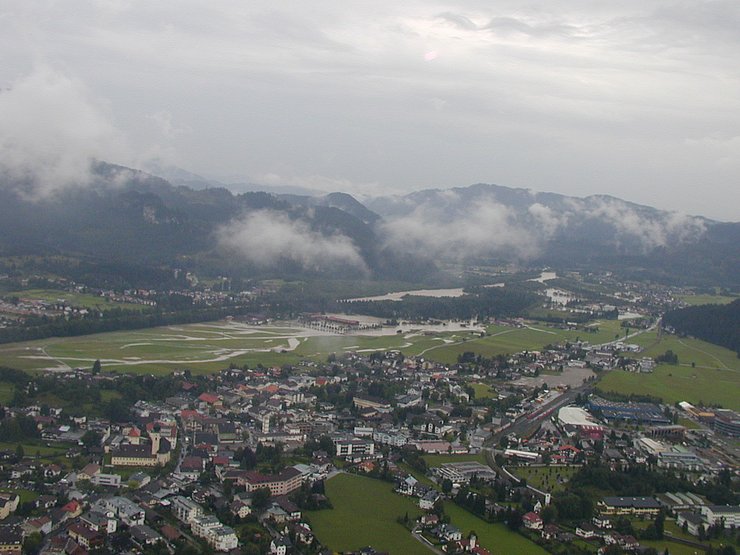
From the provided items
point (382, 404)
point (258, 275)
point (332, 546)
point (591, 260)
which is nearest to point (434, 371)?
point (382, 404)

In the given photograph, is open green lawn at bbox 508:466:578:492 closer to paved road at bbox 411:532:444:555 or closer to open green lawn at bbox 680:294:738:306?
paved road at bbox 411:532:444:555

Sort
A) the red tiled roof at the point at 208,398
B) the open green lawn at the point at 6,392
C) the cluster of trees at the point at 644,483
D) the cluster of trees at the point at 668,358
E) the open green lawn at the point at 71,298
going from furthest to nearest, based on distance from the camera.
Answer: the open green lawn at the point at 71,298 < the cluster of trees at the point at 668,358 < the red tiled roof at the point at 208,398 < the open green lawn at the point at 6,392 < the cluster of trees at the point at 644,483

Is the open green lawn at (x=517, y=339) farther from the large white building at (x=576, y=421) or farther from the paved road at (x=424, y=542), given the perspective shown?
the paved road at (x=424, y=542)

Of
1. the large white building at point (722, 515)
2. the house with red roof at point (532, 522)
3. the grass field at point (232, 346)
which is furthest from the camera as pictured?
the grass field at point (232, 346)

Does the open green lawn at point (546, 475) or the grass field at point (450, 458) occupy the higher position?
the grass field at point (450, 458)

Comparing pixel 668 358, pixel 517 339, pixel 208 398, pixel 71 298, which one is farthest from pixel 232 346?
pixel 668 358

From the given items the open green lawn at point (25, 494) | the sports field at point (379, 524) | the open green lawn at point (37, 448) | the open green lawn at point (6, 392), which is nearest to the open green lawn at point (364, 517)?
the sports field at point (379, 524)

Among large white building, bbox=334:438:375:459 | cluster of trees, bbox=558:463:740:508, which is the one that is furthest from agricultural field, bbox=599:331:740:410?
large white building, bbox=334:438:375:459
